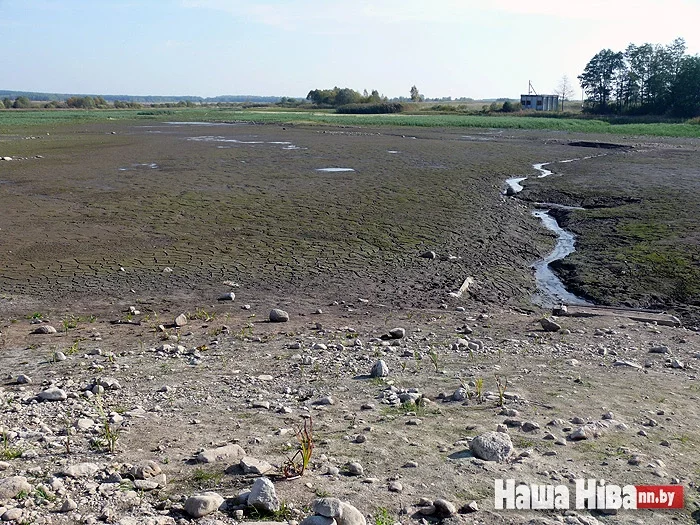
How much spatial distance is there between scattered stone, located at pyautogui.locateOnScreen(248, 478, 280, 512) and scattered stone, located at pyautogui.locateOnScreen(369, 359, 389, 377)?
136 inches

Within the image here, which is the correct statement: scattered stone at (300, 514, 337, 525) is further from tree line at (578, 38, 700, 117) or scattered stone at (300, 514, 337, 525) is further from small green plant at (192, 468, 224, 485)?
tree line at (578, 38, 700, 117)

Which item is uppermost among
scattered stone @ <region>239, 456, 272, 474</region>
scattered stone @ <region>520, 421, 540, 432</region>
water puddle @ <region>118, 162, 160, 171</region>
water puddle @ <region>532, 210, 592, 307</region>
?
water puddle @ <region>118, 162, 160, 171</region>

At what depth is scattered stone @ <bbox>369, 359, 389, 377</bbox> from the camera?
813 cm

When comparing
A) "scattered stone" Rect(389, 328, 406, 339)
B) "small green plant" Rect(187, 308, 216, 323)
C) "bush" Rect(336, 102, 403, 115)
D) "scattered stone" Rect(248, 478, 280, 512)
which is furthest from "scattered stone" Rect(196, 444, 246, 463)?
"bush" Rect(336, 102, 403, 115)

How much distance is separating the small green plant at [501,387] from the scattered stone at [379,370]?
4.32 ft

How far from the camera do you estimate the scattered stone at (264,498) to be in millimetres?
4711

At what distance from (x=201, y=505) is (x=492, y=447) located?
2431mm

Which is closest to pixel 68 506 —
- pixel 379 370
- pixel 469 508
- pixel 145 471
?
pixel 145 471

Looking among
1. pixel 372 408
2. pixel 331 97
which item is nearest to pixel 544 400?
pixel 372 408

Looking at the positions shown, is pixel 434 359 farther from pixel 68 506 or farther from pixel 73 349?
pixel 68 506

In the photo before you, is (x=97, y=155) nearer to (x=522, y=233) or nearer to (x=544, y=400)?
(x=522, y=233)

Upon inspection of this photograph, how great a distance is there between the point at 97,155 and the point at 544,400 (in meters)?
35.5

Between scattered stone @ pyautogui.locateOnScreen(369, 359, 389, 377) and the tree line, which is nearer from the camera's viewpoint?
scattered stone @ pyautogui.locateOnScreen(369, 359, 389, 377)

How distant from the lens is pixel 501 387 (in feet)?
25.5
